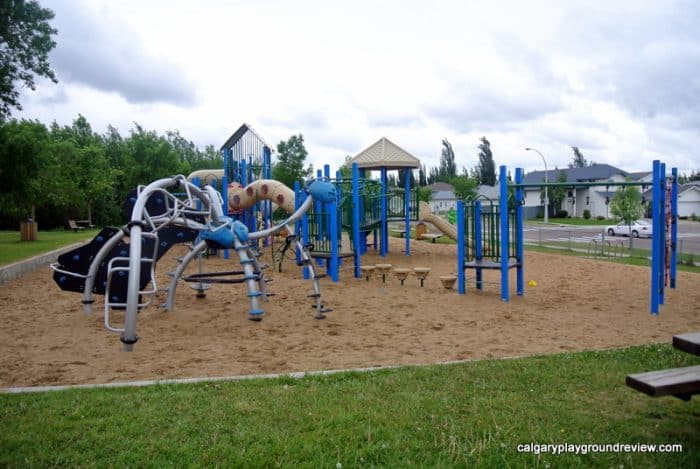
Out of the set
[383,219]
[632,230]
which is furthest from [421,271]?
[632,230]

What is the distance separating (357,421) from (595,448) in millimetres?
1405

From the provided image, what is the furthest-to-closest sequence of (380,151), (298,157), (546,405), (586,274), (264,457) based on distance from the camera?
(298,157) → (380,151) → (586,274) → (546,405) → (264,457)

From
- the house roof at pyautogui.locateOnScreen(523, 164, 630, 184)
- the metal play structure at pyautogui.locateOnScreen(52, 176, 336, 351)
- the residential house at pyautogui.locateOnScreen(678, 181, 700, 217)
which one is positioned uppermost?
the house roof at pyautogui.locateOnScreen(523, 164, 630, 184)

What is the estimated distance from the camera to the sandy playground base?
17.5 feet

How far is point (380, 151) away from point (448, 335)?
413 inches

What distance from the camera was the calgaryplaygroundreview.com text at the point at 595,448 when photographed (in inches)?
120

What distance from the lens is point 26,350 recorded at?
232 inches

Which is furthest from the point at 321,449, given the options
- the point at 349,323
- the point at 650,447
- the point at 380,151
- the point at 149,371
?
the point at 380,151

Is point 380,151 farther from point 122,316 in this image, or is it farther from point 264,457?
point 264,457

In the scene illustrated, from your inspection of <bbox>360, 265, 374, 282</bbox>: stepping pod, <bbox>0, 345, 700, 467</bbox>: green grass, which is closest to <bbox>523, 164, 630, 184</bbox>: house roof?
<bbox>360, 265, 374, 282</bbox>: stepping pod

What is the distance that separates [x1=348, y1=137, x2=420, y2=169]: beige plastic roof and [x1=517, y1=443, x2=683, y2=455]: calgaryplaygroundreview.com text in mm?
12993

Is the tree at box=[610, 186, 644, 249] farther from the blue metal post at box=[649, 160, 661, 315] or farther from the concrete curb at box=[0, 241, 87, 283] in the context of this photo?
the concrete curb at box=[0, 241, 87, 283]

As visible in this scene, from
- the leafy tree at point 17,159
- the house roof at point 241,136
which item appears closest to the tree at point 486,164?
the house roof at point 241,136

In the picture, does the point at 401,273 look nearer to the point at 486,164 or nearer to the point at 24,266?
the point at 24,266
